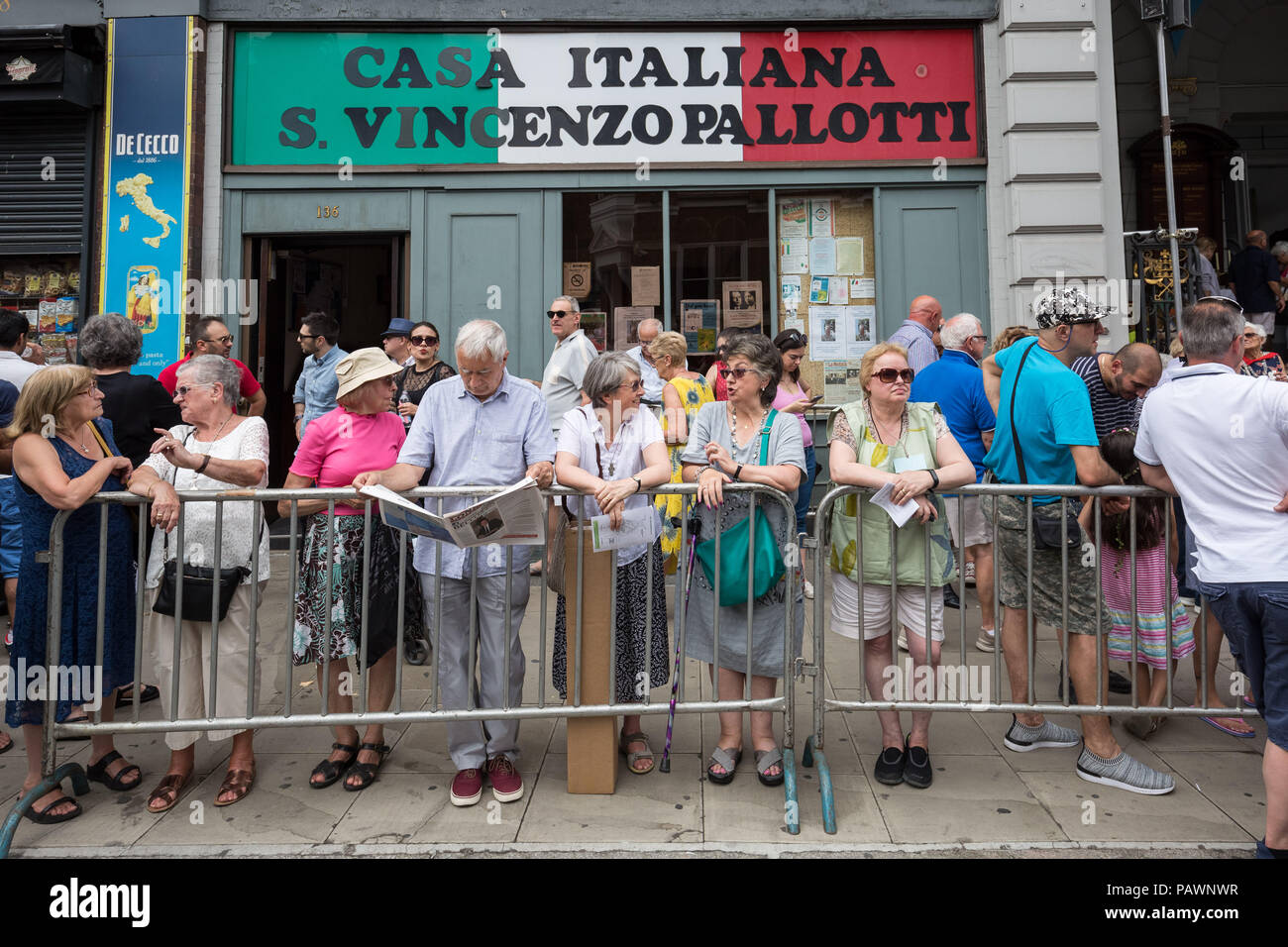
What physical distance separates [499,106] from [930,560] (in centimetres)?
692

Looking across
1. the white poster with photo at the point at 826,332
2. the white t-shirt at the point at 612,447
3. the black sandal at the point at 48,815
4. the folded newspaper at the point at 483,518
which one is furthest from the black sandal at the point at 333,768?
the white poster with photo at the point at 826,332

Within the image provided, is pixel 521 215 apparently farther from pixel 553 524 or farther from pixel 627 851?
pixel 627 851

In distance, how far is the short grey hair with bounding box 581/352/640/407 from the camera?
403 centimetres

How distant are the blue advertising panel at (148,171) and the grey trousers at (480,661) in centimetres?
613

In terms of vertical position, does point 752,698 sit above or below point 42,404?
below

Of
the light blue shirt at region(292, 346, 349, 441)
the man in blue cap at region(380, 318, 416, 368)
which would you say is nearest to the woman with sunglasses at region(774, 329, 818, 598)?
the man in blue cap at region(380, 318, 416, 368)

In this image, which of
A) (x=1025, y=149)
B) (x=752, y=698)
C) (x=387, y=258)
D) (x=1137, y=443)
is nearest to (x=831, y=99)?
(x=1025, y=149)

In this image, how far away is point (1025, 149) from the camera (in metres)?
8.63

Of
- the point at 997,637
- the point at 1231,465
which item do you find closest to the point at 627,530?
the point at 997,637

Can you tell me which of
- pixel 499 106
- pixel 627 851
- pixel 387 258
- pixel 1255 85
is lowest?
pixel 627 851

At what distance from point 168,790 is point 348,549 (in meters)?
1.32

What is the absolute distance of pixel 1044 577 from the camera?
4.24 metres

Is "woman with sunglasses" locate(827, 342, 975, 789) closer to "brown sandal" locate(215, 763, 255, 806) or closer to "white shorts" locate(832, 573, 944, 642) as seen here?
"white shorts" locate(832, 573, 944, 642)
